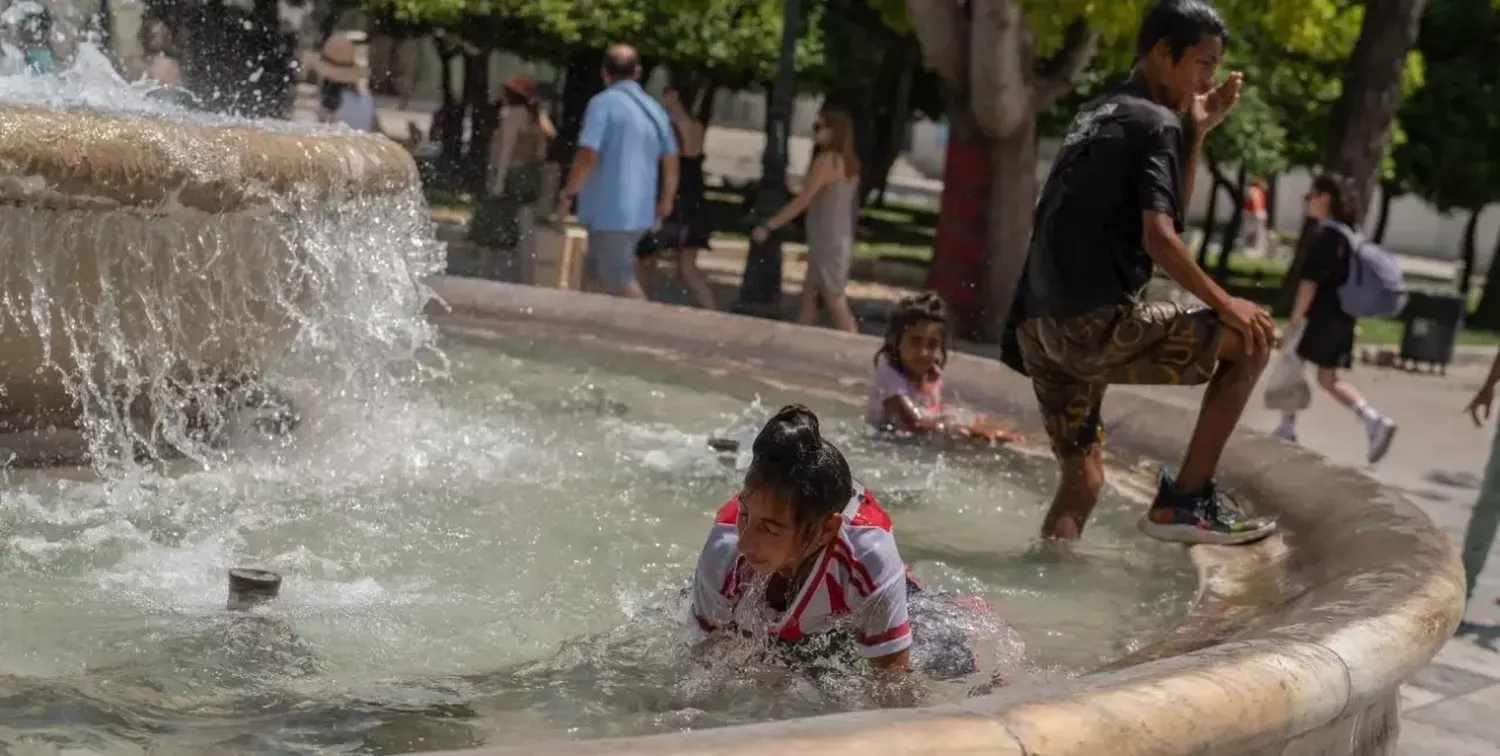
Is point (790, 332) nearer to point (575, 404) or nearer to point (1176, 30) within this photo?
point (575, 404)

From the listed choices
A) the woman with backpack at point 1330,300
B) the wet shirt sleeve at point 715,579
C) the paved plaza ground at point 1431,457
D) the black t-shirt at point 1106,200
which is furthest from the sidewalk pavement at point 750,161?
the wet shirt sleeve at point 715,579

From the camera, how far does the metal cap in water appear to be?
13.7 ft

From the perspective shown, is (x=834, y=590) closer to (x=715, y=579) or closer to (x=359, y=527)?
(x=715, y=579)

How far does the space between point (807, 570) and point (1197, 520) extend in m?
2.07

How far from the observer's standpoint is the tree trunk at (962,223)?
533 inches

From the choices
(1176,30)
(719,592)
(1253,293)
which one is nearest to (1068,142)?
(1176,30)

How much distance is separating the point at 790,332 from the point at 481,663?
4.64 metres

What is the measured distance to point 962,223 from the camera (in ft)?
45.6

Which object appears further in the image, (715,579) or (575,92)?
(575,92)

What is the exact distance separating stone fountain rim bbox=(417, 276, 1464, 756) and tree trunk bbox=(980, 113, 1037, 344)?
6.10 metres

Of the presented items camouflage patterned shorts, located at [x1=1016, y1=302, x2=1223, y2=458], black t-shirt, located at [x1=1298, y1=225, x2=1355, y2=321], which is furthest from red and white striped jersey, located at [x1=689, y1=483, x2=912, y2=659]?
black t-shirt, located at [x1=1298, y1=225, x2=1355, y2=321]

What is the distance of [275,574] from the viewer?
167 inches

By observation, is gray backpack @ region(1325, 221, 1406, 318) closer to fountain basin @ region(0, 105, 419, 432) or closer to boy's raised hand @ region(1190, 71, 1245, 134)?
boy's raised hand @ region(1190, 71, 1245, 134)

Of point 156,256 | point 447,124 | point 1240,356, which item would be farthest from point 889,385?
point 447,124
